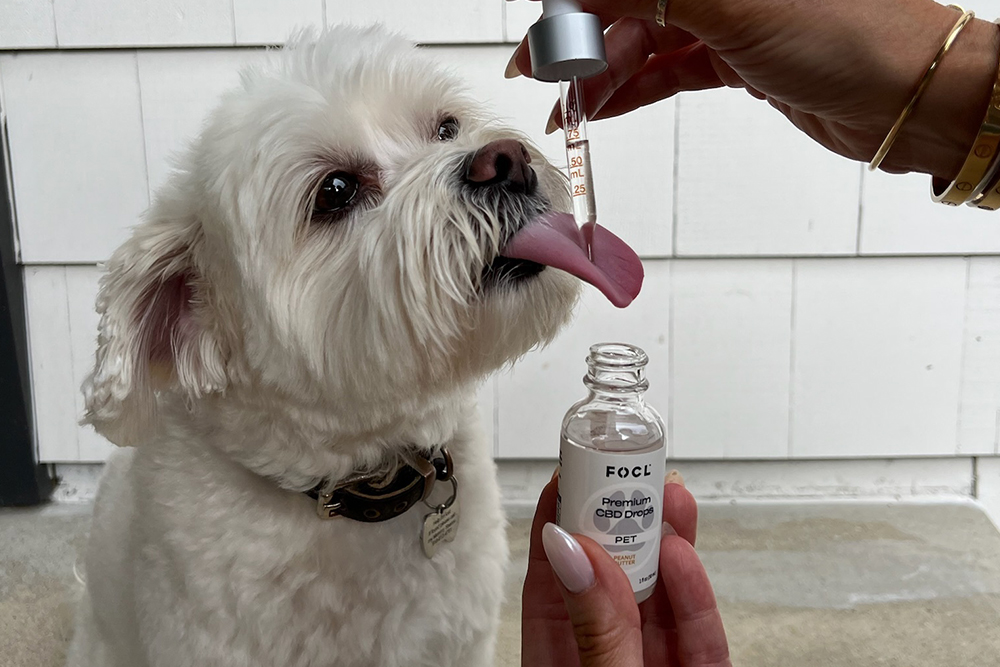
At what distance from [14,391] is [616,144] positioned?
1.44 metres

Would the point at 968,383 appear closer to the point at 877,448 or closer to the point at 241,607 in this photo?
the point at 877,448

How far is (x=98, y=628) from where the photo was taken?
1.11 metres

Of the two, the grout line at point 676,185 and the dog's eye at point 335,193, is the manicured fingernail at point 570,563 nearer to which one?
the dog's eye at point 335,193

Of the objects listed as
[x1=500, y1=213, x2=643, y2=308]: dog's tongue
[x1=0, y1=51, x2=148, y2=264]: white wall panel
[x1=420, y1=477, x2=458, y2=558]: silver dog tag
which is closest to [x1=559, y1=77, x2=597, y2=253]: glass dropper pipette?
[x1=500, y1=213, x2=643, y2=308]: dog's tongue

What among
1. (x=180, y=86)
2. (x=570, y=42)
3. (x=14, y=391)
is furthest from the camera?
(x=14, y=391)

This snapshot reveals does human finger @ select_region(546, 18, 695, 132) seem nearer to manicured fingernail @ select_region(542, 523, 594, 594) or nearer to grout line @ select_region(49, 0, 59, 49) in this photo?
manicured fingernail @ select_region(542, 523, 594, 594)

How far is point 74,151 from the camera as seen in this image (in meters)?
1.59

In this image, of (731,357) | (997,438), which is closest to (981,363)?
(997,438)

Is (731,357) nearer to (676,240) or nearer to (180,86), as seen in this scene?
(676,240)

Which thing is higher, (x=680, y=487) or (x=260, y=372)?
(x=260, y=372)

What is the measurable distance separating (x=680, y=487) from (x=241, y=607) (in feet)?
1.68

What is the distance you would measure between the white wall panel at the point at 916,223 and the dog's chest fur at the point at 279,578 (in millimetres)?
1181

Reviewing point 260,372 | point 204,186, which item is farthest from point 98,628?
point 204,186

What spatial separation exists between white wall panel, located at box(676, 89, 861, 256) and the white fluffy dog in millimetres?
778
